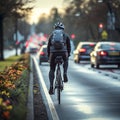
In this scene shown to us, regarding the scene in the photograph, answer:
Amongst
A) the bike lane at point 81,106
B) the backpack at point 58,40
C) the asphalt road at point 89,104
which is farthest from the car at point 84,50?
the backpack at point 58,40

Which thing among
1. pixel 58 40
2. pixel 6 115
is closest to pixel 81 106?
pixel 58 40

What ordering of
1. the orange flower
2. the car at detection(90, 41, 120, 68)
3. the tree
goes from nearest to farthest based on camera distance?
the orange flower
the car at detection(90, 41, 120, 68)
the tree

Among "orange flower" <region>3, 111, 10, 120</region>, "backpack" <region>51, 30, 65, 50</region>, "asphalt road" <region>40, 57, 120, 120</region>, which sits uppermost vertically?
"backpack" <region>51, 30, 65, 50</region>

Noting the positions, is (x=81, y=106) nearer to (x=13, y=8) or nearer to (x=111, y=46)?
(x=111, y=46)

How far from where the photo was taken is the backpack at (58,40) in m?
15.1

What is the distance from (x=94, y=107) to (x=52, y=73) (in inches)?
79.8

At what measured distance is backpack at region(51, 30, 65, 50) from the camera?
15.1 metres

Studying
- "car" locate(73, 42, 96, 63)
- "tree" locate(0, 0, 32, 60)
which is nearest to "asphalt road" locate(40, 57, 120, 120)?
"car" locate(73, 42, 96, 63)

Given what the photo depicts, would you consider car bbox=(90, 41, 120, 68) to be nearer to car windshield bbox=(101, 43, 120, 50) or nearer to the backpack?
car windshield bbox=(101, 43, 120, 50)

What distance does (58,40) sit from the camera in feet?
49.4

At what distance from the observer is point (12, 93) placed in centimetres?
1105

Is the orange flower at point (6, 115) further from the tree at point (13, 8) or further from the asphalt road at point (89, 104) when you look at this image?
the tree at point (13, 8)

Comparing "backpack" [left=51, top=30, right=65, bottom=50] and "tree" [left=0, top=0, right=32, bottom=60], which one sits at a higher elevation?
"tree" [left=0, top=0, right=32, bottom=60]

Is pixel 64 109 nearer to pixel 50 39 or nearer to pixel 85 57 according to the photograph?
pixel 50 39
